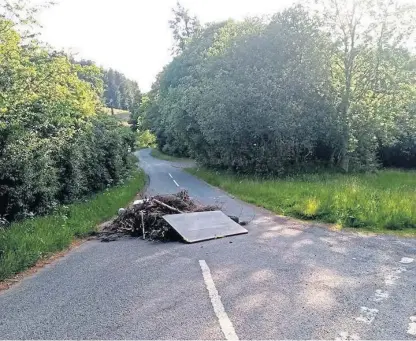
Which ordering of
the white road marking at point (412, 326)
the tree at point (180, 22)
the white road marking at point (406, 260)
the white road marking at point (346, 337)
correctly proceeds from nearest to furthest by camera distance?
the white road marking at point (346, 337) → the white road marking at point (412, 326) → the white road marking at point (406, 260) → the tree at point (180, 22)

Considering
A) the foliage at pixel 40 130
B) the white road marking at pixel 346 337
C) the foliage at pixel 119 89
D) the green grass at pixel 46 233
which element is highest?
the foliage at pixel 119 89

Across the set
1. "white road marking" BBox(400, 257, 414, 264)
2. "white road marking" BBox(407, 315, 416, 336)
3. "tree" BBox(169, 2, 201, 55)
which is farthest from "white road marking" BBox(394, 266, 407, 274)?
"tree" BBox(169, 2, 201, 55)

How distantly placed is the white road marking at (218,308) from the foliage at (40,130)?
6219mm

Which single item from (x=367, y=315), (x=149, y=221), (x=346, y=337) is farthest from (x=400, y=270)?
(x=149, y=221)

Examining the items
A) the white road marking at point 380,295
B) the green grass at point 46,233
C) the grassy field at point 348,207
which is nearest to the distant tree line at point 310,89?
the grassy field at point 348,207

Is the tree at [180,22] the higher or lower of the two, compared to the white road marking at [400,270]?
higher

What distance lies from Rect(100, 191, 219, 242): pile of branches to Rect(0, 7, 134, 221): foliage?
112 inches

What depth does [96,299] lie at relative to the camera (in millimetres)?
5160

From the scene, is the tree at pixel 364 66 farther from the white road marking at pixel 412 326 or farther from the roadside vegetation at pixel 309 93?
the white road marking at pixel 412 326

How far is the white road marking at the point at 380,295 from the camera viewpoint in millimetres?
4773

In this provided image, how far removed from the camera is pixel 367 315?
170 inches

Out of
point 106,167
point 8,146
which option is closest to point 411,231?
point 8,146

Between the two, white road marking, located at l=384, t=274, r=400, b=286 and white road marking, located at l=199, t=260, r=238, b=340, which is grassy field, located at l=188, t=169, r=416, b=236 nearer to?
white road marking, located at l=384, t=274, r=400, b=286

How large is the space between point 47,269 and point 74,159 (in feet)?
24.6
